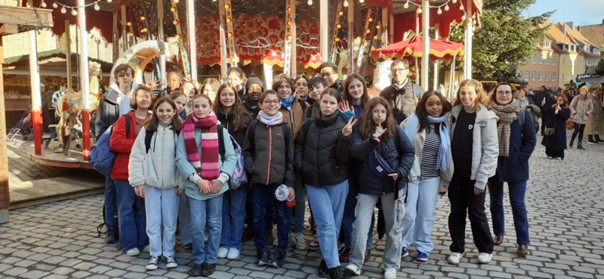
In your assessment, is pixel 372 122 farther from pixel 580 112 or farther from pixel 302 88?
pixel 580 112

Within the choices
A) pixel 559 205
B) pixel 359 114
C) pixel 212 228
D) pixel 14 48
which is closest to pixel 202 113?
pixel 212 228

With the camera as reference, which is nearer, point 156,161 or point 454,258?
point 156,161

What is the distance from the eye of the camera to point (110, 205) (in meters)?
5.77

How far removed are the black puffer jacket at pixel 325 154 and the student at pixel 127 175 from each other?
5.97ft

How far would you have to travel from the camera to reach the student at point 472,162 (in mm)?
4770

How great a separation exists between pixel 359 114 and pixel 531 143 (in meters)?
1.78

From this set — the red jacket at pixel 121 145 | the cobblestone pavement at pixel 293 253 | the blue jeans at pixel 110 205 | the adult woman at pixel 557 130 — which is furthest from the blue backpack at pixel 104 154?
the adult woman at pixel 557 130

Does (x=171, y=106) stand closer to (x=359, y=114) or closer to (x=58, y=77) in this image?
(x=359, y=114)

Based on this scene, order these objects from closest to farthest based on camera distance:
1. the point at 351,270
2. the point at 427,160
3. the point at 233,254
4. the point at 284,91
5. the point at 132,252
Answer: the point at 351,270 → the point at 427,160 → the point at 233,254 → the point at 132,252 → the point at 284,91

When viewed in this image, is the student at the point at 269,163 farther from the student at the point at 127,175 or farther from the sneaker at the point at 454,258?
the sneaker at the point at 454,258

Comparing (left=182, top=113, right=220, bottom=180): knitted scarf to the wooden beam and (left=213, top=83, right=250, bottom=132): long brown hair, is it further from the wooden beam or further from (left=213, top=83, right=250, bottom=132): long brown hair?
the wooden beam

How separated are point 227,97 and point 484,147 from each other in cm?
260

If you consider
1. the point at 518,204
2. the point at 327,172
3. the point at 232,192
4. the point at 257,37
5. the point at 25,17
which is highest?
the point at 257,37

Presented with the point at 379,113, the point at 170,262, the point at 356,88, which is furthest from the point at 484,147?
the point at 170,262
